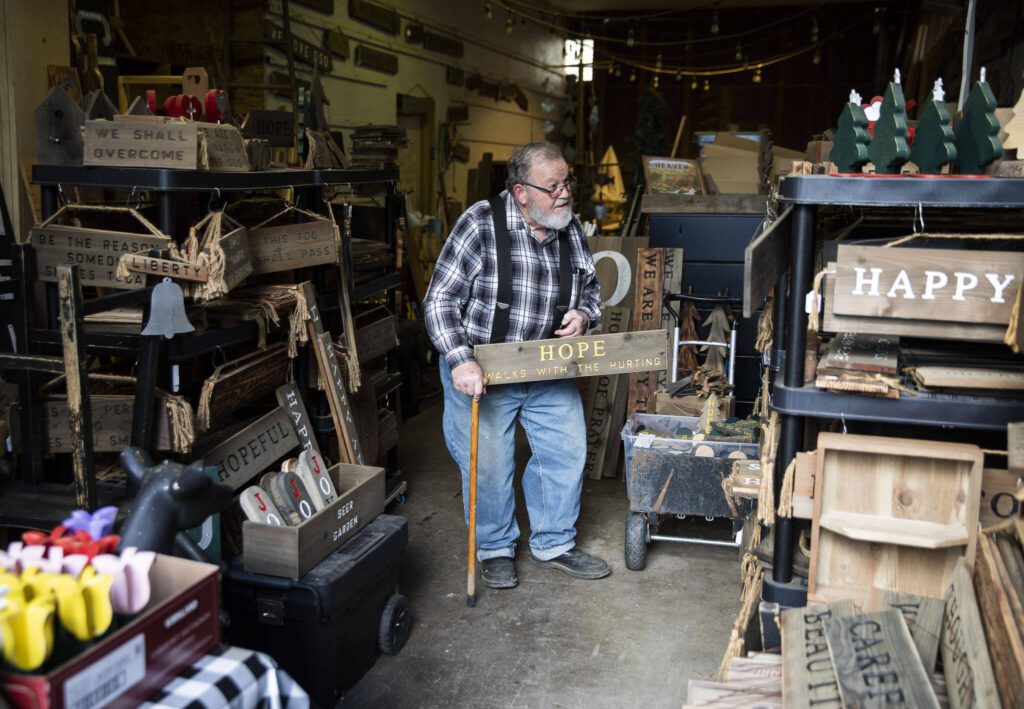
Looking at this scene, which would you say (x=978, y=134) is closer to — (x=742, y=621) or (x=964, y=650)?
(x=964, y=650)

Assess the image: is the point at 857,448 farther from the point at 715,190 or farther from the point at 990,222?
the point at 715,190

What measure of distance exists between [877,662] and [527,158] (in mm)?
2508

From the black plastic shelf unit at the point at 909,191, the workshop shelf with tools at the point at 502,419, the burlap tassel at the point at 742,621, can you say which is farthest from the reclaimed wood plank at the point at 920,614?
the black plastic shelf unit at the point at 909,191

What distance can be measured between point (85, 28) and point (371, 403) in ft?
9.81

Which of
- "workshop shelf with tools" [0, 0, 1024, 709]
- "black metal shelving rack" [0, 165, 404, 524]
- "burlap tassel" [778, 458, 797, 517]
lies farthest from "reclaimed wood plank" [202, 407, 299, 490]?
"burlap tassel" [778, 458, 797, 517]

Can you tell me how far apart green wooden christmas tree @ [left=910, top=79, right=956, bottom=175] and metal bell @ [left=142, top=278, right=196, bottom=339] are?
226cm

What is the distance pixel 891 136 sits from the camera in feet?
8.44

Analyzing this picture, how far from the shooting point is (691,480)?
4348mm

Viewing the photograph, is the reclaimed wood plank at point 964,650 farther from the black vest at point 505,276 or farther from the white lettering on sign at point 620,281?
the white lettering on sign at point 620,281

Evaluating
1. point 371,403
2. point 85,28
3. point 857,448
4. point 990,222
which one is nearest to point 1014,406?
point 857,448

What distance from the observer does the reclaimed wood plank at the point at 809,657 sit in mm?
2189

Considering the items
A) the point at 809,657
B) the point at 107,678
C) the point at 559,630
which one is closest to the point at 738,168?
the point at 559,630

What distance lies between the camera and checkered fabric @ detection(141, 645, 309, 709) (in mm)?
1869

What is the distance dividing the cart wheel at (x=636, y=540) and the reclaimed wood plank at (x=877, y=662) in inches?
79.3
